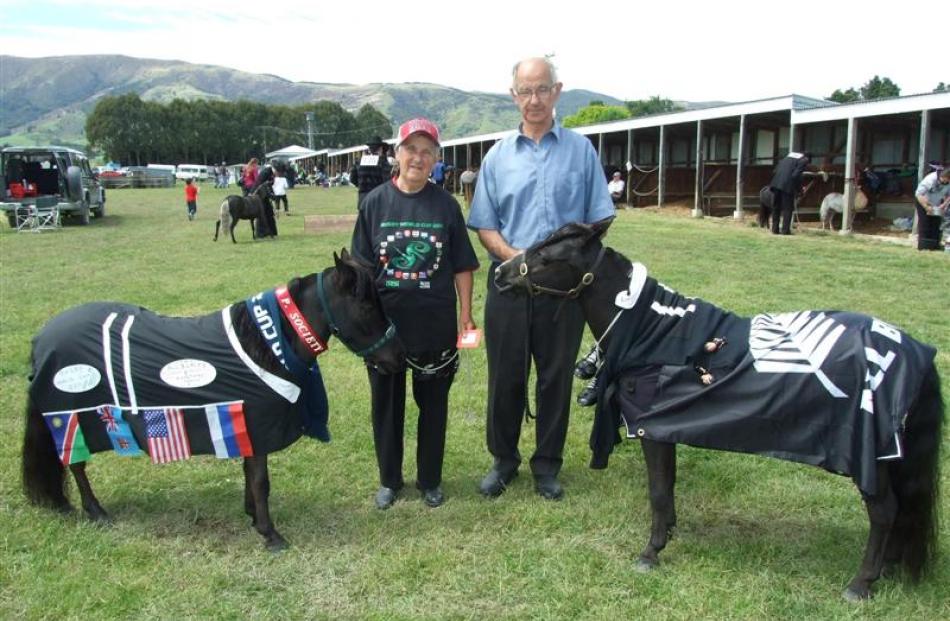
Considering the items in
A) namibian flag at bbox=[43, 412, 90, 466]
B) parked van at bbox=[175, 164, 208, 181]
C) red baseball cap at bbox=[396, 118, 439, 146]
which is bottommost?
namibian flag at bbox=[43, 412, 90, 466]

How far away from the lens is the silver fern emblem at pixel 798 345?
2824 mm

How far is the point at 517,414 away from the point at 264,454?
143cm

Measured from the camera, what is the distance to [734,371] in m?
2.93

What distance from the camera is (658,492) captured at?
10.7 feet

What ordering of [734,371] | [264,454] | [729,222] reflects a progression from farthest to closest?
1. [729,222]
2. [264,454]
3. [734,371]

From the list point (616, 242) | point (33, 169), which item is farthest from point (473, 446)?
point (33, 169)

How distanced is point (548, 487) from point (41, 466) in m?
2.73

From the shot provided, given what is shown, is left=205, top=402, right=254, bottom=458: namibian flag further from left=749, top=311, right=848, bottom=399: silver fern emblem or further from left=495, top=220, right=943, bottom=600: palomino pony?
left=749, top=311, right=848, bottom=399: silver fern emblem

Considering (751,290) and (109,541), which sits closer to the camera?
(109,541)

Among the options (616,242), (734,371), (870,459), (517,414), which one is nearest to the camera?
(870,459)

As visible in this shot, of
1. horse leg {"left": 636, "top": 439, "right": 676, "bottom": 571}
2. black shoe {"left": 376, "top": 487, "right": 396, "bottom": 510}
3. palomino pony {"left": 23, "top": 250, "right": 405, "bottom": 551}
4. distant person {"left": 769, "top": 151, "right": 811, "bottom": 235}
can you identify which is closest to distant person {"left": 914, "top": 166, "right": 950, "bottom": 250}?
distant person {"left": 769, "top": 151, "right": 811, "bottom": 235}

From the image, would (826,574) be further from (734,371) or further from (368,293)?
(368,293)

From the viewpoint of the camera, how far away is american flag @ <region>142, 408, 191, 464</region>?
3285 mm

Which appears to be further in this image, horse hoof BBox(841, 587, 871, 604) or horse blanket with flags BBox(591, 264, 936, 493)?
horse hoof BBox(841, 587, 871, 604)
